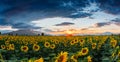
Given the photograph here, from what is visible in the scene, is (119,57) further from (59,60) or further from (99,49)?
(99,49)

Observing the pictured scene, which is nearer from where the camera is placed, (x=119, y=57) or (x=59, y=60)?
(x=59, y=60)

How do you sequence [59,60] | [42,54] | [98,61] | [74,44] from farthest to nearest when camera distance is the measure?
[74,44] < [42,54] < [98,61] < [59,60]

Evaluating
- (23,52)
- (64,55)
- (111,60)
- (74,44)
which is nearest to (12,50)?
(23,52)

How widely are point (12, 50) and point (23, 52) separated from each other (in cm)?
52

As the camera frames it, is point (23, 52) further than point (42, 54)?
No

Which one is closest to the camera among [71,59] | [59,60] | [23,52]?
[59,60]

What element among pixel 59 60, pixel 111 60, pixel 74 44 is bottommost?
pixel 74 44

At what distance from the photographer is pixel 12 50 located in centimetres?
1229

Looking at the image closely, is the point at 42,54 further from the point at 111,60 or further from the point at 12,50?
the point at 111,60

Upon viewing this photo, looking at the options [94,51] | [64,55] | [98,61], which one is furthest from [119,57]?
[94,51]

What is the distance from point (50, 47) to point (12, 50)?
157 centimetres

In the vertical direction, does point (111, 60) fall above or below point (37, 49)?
above

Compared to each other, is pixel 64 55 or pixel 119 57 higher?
pixel 64 55

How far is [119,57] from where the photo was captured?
550 centimetres
